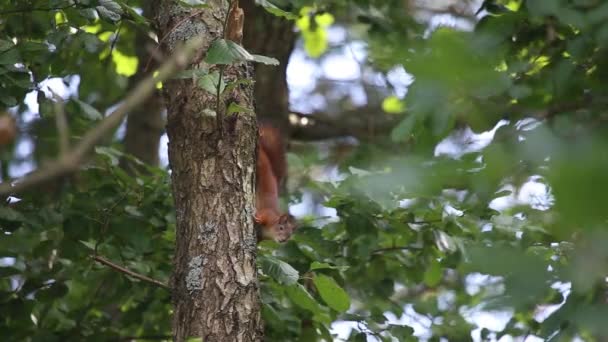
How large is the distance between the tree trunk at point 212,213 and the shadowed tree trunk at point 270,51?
1.14 meters

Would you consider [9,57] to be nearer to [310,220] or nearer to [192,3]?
[192,3]

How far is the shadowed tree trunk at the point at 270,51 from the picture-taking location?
10.9 ft

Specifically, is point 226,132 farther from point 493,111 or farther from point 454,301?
point 454,301

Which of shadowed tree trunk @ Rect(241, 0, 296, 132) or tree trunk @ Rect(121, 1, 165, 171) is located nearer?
shadowed tree trunk @ Rect(241, 0, 296, 132)

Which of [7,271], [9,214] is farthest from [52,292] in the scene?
[9,214]

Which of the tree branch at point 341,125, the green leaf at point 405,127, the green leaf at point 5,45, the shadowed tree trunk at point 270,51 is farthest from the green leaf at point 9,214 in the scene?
the tree branch at point 341,125

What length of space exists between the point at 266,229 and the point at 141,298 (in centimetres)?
57

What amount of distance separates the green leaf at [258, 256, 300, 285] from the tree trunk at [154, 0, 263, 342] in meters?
0.14

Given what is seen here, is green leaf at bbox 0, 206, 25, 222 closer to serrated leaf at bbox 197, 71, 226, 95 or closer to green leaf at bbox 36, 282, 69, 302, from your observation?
green leaf at bbox 36, 282, 69, 302

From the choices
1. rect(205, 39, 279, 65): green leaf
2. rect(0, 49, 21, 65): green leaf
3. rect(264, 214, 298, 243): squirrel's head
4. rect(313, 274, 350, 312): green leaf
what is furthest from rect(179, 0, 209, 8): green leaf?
rect(264, 214, 298, 243): squirrel's head

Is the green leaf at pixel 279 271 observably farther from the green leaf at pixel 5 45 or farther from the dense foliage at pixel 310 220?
the green leaf at pixel 5 45

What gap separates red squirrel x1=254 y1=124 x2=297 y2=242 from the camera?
10.5 ft

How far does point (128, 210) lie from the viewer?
8.27ft

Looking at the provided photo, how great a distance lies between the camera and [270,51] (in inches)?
133
